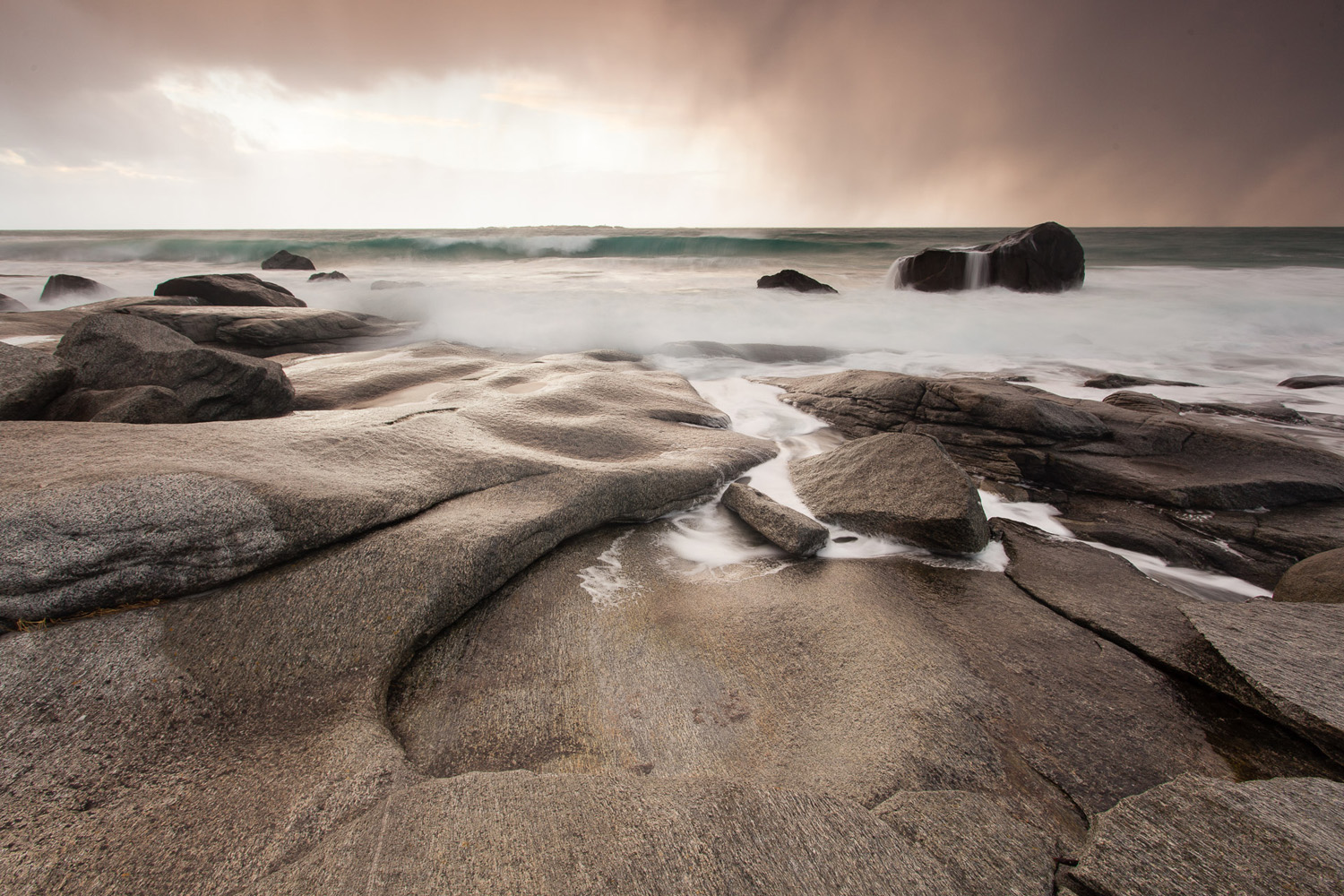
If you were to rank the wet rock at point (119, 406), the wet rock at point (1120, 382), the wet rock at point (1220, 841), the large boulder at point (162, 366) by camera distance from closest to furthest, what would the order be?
the wet rock at point (1220, 841) < the wet rock at point (119, 406) < the large boulder at point (162, 366) < the wet rock at point (1120, 382)

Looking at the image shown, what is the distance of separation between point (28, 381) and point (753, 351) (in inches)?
258

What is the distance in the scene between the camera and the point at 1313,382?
5973 millimetres

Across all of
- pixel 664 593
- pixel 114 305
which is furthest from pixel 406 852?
pixel 114 305

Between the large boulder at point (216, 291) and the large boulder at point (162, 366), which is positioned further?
the large boulder at point (216, 291)

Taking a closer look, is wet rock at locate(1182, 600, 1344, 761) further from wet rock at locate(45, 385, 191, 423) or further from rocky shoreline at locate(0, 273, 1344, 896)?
wet rock at locate(45, 385, 191, 423)

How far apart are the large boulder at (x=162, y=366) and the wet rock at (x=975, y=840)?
3729mm

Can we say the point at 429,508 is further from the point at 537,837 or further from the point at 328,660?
the point at 537,837

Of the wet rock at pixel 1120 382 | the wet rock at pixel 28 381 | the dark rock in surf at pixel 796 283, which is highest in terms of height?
the dark rock in surf at pixel 796 283

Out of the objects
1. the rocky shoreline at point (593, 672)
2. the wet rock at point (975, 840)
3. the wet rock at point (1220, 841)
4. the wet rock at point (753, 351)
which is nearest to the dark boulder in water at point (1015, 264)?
the wet rock at point (753, 351)

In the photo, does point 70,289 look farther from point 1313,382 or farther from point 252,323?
point 1313,382

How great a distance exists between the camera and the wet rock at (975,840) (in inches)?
43.6

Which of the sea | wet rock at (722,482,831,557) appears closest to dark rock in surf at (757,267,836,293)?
the sea

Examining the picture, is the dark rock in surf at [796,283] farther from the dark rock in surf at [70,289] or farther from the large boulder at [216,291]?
the dark rock in surf at [70,289]

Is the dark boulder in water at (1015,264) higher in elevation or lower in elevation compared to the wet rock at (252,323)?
higher
